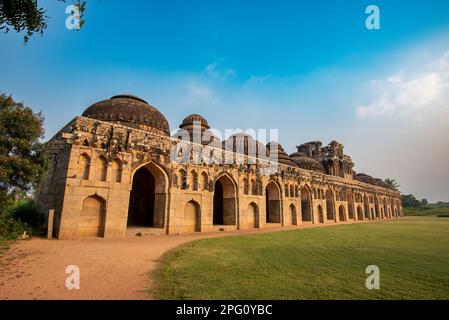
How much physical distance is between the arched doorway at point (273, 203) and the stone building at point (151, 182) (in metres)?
0.10

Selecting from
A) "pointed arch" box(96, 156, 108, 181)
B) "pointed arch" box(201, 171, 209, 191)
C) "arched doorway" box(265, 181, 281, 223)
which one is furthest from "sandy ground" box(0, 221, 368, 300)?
"arched doorway" box(265, 181, 281, 223)

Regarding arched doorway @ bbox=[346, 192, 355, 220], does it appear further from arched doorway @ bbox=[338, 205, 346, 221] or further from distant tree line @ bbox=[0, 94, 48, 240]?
distant tree line @ bbox=[0, 94, 48, 240]

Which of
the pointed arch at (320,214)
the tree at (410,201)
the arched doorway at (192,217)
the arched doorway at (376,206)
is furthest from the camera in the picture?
the tree at (410,201)

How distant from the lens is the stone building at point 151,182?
41.7 ft

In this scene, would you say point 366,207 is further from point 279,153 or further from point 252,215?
point 252,215

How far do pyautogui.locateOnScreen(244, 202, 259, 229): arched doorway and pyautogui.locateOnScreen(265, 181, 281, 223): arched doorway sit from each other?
3631mm

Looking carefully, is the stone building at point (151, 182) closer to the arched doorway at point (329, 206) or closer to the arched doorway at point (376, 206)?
the arched doorway at point (329, 206)

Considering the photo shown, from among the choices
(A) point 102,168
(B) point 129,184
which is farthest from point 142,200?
(A) point 102,168

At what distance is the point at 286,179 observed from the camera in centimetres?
2520

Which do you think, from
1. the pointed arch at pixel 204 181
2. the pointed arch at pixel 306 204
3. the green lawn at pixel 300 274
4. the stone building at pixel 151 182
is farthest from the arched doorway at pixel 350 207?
the green lawn at pixel 300 274

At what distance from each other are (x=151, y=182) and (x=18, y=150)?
9.49 metres
